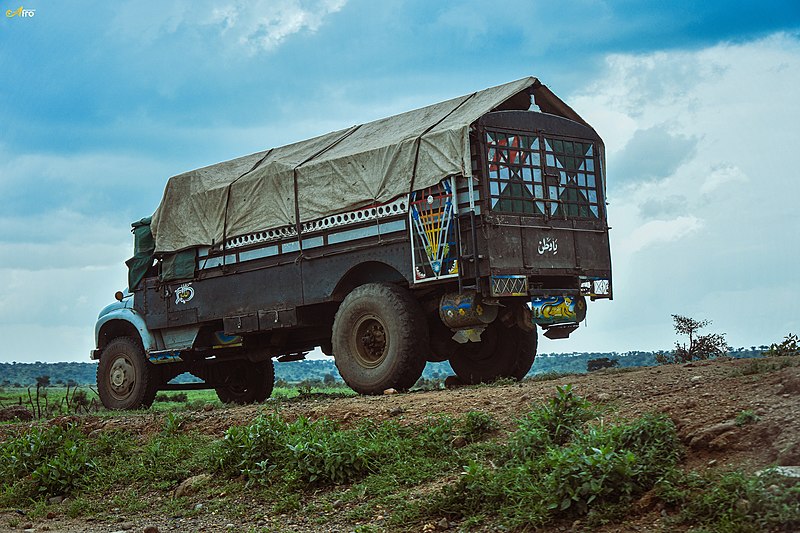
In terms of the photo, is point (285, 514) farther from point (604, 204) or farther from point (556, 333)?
point (604, 204)

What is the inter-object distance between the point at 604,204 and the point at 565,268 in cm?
129

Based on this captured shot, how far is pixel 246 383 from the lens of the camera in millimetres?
16891

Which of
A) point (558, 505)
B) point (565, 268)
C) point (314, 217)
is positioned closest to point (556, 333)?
point (565, 268)

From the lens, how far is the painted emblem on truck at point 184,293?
14891 millimetres

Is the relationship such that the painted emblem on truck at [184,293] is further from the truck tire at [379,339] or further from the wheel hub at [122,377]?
the truck tire at [379,339]

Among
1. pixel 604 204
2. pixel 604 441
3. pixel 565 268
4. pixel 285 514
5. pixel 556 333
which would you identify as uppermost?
pixel 604 204

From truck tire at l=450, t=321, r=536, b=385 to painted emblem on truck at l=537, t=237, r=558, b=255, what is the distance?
5.20ft

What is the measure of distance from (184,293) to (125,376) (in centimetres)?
209

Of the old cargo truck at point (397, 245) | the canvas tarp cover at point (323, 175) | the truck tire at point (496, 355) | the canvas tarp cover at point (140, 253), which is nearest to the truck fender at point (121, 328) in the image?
the old cargo truck at point (397, 245)

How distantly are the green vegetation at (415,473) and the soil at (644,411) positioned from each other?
14cm

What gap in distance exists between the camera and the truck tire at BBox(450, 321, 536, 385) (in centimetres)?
1340

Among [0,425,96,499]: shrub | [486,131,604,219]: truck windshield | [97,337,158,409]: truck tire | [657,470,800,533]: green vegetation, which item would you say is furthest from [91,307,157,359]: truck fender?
[657,470,800,533]: green vegetation

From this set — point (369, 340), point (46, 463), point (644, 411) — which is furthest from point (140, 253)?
point (644, 411)

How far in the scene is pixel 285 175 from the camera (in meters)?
13.6
